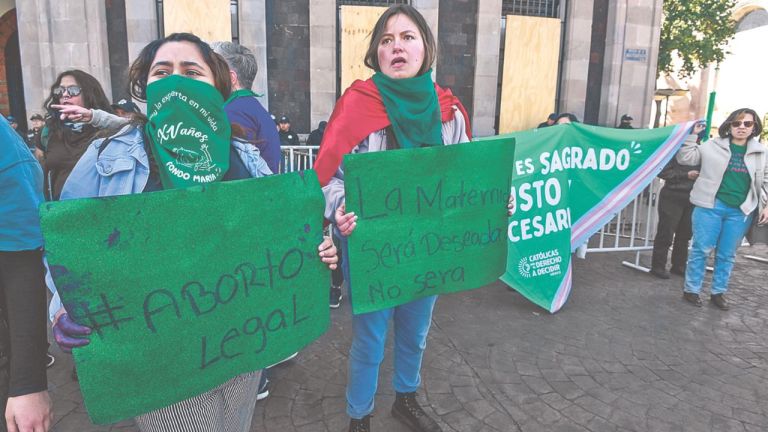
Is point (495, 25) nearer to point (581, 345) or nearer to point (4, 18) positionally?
point (581, 345)

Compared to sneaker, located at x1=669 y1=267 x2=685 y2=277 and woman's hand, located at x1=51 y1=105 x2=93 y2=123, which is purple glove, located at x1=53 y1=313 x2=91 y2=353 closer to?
woman's hand, located at x1=51 y1=105 x2=93 y2=123

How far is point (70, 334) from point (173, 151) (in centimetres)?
61

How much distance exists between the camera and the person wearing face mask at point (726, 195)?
15.7 feet

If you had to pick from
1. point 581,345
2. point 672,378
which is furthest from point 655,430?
point 581,345

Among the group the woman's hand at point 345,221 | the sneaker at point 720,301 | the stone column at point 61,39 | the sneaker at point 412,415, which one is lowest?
the sneaker at point 720,301

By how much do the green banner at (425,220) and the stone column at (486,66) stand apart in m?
9.53

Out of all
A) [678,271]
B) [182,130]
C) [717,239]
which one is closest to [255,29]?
[678,271]

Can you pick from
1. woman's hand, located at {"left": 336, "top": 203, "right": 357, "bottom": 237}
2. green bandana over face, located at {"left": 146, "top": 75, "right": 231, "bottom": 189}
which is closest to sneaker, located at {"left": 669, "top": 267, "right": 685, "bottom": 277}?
woman's hand, located at {"left": 336, "top": 203, "right": 357, "bottom": 237}

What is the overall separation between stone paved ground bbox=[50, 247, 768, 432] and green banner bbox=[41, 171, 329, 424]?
4.88ft

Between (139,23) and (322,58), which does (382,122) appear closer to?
(322,58)

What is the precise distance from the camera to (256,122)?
3.10 meters

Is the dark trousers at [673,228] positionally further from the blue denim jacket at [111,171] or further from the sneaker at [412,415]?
the blue denim jacket at [111,171]

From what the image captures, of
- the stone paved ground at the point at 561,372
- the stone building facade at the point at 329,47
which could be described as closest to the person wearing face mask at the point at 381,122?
the stone paved ground at the point at 561,372

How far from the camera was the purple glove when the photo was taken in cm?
133
